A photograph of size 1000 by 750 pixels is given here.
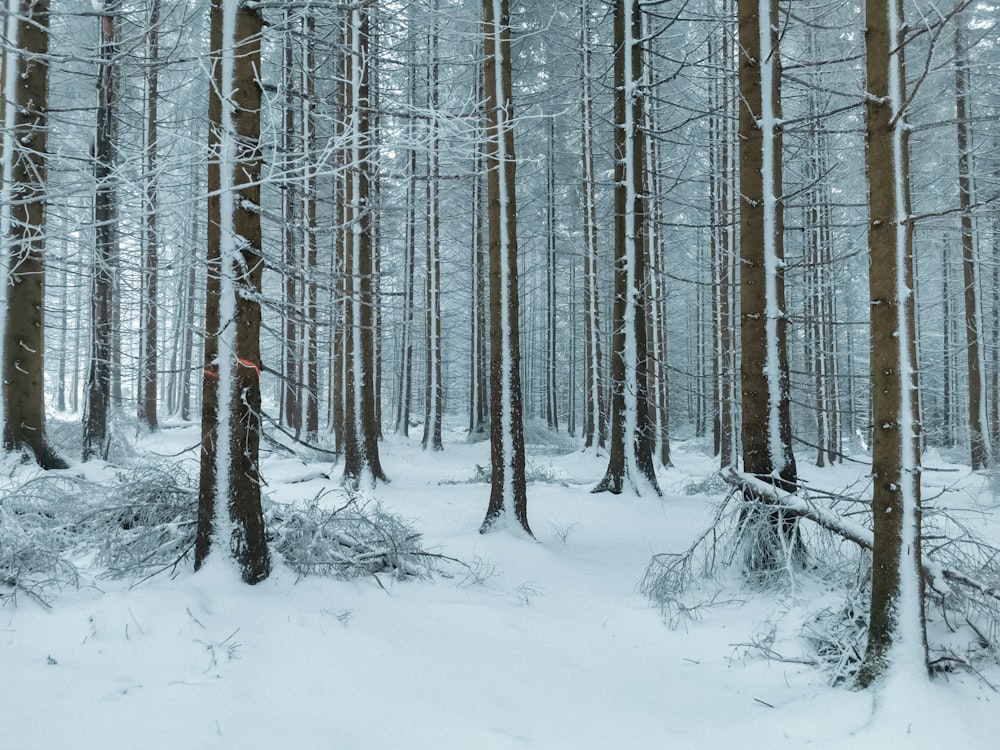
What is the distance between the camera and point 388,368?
3133cm

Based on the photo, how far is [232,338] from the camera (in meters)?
4.37

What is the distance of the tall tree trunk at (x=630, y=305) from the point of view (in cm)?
991

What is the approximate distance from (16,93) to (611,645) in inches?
333

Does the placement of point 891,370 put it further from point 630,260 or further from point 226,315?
point 630,260

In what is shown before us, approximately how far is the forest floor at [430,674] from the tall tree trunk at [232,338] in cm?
28

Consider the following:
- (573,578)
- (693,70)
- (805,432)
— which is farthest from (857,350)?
(573,578)

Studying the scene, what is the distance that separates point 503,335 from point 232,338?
3726 millimetres

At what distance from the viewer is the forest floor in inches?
115

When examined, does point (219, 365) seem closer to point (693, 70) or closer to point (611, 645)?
point (611, 645)

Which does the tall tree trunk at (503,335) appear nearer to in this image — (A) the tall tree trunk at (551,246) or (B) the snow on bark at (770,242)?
(B) the snow on bark at (770,242)

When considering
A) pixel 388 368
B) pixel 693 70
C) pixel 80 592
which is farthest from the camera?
pixel 388 368

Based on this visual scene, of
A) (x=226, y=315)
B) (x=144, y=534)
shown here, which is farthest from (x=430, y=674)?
(x=226, y=315)

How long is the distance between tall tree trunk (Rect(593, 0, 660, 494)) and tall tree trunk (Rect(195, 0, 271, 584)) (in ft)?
21.3

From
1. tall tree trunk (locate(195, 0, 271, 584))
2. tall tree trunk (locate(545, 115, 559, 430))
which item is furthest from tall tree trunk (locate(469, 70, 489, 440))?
tall tree trunk (locate(195, 0, 271, 584))
